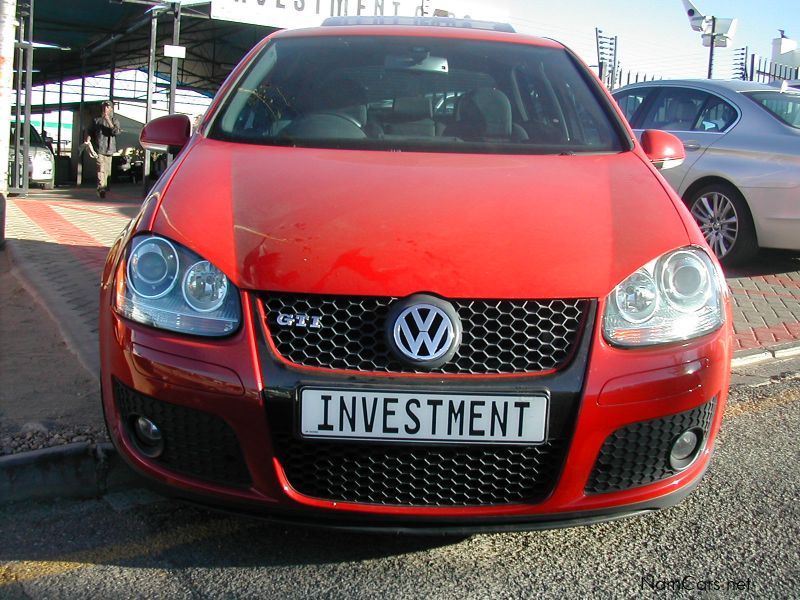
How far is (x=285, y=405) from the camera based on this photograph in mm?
2131

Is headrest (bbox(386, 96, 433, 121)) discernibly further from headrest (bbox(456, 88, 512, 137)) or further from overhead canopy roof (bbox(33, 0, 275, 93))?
overhead canopy roof (bbox(33, 0, 275, 93))

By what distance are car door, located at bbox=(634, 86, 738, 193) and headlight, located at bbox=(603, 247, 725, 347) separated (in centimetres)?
493

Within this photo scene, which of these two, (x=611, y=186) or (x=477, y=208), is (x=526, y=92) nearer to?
(x=611, y=186)

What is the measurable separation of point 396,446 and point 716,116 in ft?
19.6

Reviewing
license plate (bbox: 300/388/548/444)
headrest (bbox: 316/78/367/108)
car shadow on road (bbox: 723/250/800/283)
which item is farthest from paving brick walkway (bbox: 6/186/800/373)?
license plate (bbox: 300/388/548/444)

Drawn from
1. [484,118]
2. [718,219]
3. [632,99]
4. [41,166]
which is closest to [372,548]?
[484,118]

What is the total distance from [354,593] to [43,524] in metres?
1.04

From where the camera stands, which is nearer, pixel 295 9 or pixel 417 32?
pixel 417 32

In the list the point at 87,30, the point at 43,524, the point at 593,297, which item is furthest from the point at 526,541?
the point at 87,30

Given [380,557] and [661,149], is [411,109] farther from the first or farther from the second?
[380,557]

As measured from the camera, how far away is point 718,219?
6.98 meters

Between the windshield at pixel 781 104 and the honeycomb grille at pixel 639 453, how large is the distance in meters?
5.17

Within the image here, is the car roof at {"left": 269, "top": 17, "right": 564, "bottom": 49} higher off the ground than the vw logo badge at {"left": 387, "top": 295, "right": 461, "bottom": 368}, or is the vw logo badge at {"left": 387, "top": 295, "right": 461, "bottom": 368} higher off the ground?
the car roof at {"left": 269, "top": 17, "right": 564, "bottom": 49}

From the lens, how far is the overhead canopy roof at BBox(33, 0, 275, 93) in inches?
730
